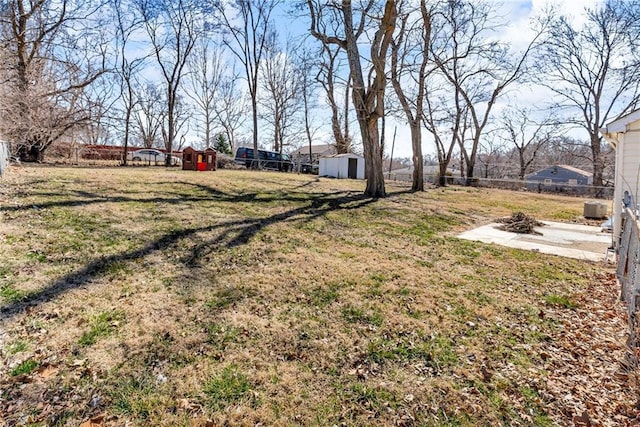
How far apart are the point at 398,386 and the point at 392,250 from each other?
327cm

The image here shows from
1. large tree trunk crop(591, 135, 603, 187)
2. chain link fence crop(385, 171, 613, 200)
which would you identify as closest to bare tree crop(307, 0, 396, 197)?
chain link fence crop(385, 171, 613, 200)

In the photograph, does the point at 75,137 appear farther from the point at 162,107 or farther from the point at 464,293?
the point at 162,107

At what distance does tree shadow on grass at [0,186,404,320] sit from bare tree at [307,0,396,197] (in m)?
1.68

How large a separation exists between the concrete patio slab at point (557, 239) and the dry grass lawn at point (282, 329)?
62 centimetres

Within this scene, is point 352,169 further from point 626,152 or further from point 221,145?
point 221,145

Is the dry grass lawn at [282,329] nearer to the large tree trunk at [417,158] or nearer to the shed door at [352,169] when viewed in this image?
the large tree trunk at [417,158]

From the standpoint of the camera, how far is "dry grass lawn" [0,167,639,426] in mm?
2279

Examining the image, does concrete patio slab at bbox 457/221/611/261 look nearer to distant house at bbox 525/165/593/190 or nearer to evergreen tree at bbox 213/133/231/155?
evergreen tree at bbox 213/133/231/155

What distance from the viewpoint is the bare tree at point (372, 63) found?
985 cm

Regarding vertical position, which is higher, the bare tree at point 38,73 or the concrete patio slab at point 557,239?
the bare tree at point 38,73

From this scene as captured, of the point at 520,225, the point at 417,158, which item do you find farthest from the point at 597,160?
the point at 520,225

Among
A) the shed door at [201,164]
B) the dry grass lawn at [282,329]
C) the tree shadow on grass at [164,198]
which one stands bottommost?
the dry grass lawn at [282,329]

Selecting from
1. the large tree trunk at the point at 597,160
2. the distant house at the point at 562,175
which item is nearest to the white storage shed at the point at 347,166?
the large tree trunk at the point at 597,160

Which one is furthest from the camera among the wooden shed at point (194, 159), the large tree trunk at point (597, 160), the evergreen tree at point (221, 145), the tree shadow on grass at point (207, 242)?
the evergreen tree at point (221, 145)
